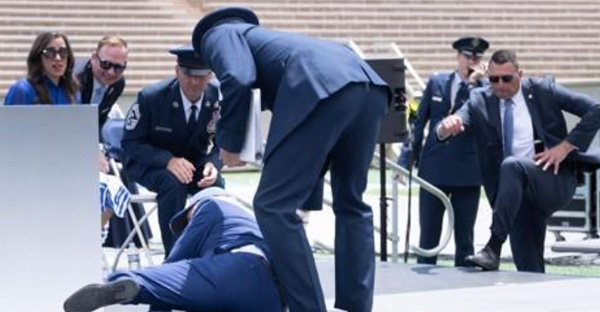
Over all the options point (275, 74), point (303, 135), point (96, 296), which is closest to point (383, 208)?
point (275, 74)

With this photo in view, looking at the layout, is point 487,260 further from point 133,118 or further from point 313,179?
point 313,179

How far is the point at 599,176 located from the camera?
527 inches

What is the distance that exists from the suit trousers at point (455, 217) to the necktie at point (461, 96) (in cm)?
54

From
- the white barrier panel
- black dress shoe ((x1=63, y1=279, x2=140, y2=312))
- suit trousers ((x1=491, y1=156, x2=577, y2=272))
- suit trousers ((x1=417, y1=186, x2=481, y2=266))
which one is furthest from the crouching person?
suit trousers ((x1=417, y1=186, x2=481, y2=266))

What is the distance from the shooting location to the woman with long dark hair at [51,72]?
33.2 feet

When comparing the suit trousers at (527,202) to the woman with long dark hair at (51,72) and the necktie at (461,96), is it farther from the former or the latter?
the woman with long dark hair at (51,72)

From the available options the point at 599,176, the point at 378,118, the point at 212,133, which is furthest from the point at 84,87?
the point at 599,176

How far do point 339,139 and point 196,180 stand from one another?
250 centimetres

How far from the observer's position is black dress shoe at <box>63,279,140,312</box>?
748 cm

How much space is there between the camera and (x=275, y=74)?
7762 mm

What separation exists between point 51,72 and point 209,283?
2825 mm

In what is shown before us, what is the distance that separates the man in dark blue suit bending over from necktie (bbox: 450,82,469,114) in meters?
4.08

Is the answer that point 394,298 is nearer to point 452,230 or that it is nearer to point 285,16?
point 452,230

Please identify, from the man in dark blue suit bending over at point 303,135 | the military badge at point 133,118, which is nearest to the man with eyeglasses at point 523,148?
the military badge at point 133,118
